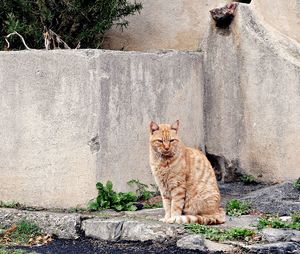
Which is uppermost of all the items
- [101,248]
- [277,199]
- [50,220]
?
[277,199]

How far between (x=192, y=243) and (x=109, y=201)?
6.01ft

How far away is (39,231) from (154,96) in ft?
7.21

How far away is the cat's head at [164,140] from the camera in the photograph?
8.01 metres

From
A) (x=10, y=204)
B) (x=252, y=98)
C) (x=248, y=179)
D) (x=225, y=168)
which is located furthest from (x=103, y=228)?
(x=252, y=98)

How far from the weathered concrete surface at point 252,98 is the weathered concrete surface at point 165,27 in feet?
0.94

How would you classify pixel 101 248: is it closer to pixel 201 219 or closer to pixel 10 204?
pixel 201 219

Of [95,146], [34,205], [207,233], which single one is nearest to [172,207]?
[207,233]

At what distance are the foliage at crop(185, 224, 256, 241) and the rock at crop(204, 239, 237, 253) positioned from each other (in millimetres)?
75

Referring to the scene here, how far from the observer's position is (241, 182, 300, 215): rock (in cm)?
858

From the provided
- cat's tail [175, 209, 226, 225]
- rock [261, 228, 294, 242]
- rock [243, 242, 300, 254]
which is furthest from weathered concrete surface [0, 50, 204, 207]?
rock [243, 242, 300, 254]

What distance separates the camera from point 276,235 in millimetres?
7336

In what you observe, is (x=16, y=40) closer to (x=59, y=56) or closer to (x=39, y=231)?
(x=59, y=56)

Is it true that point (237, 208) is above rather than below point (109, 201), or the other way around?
A: below

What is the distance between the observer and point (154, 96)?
9469 millimetres
